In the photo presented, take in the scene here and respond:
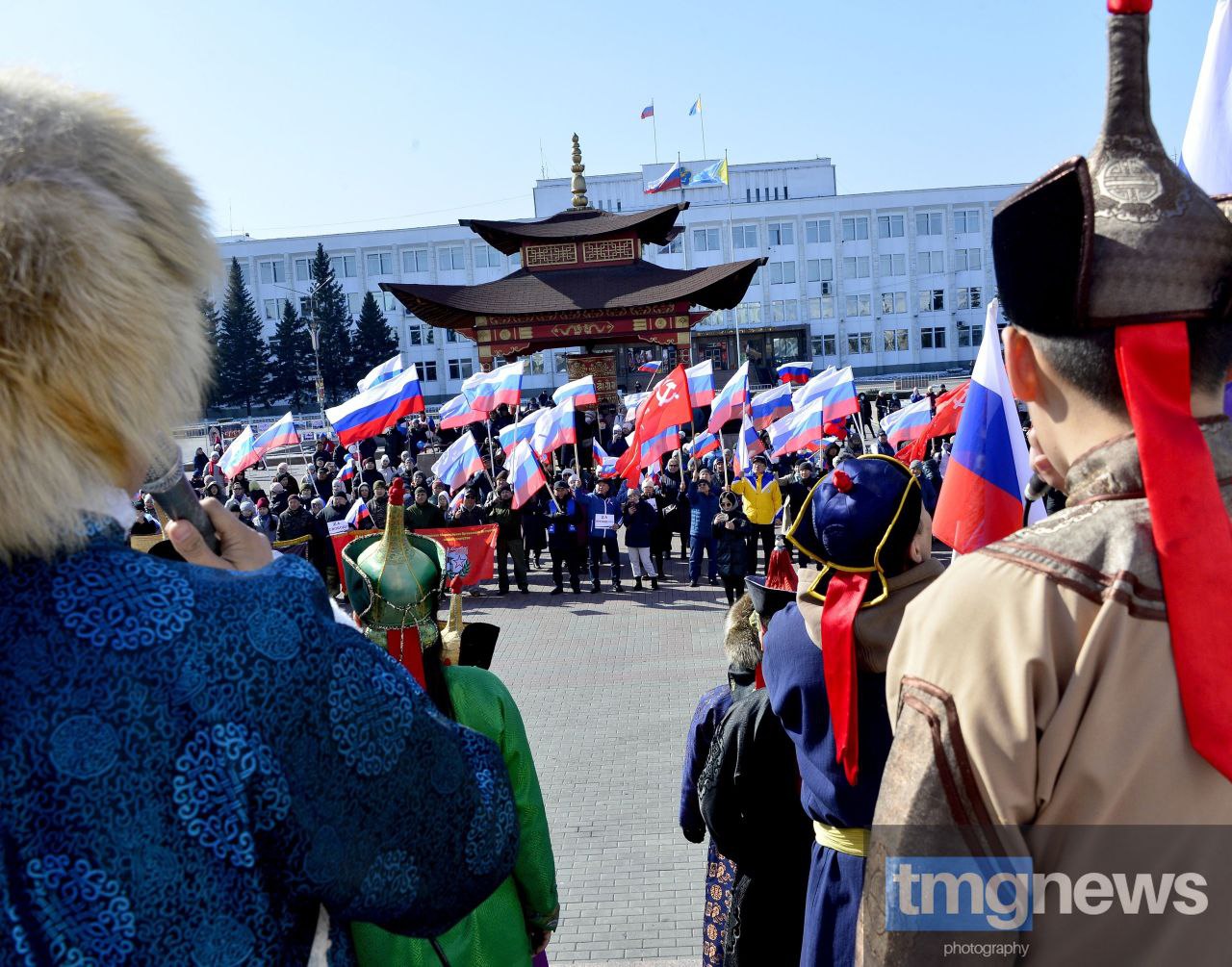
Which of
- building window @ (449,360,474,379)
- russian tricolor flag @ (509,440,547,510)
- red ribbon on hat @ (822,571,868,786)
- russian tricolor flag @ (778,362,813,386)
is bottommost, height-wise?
building window @ (449,360,474,379)

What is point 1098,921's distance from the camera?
4.59 ft

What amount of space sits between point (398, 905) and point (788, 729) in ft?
6.00

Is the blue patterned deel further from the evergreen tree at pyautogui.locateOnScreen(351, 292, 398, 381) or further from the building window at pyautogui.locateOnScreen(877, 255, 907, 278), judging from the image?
the building window at pyautogui.locateOnScreen(877, 255, 907, 278)

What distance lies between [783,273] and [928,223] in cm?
989

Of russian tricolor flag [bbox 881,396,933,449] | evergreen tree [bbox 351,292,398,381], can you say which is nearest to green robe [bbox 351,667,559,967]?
russian tricolor flag [bbox 881,396,933,449]

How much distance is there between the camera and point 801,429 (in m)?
17.9

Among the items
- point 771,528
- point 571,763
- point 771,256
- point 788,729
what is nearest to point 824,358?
point 771,256

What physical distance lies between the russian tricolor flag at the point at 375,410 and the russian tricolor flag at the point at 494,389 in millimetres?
3660

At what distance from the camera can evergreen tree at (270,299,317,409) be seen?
6278 cm

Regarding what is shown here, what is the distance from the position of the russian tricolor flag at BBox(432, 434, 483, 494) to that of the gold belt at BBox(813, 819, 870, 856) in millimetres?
14044

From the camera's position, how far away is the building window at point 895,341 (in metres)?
68.1

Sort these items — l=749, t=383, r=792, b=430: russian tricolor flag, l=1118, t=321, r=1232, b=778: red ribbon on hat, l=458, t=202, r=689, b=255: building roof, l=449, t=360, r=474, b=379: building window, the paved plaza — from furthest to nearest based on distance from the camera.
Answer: l=449, t=360, r=474, b=379: building window → l=458, t=202, r=689, b=255: building roof → l=749, t=383, r=792, b=430: russian tricolor flag → the paved plaza → l=1118, t=321, r=1232, b=778: red ribbon on hat

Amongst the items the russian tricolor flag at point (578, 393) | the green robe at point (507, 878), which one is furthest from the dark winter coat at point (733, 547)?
the green robe at point (507, 878)

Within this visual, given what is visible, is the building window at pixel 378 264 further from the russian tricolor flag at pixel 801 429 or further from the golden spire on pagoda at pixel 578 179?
the russian tricolor flag at pixel 801 429
